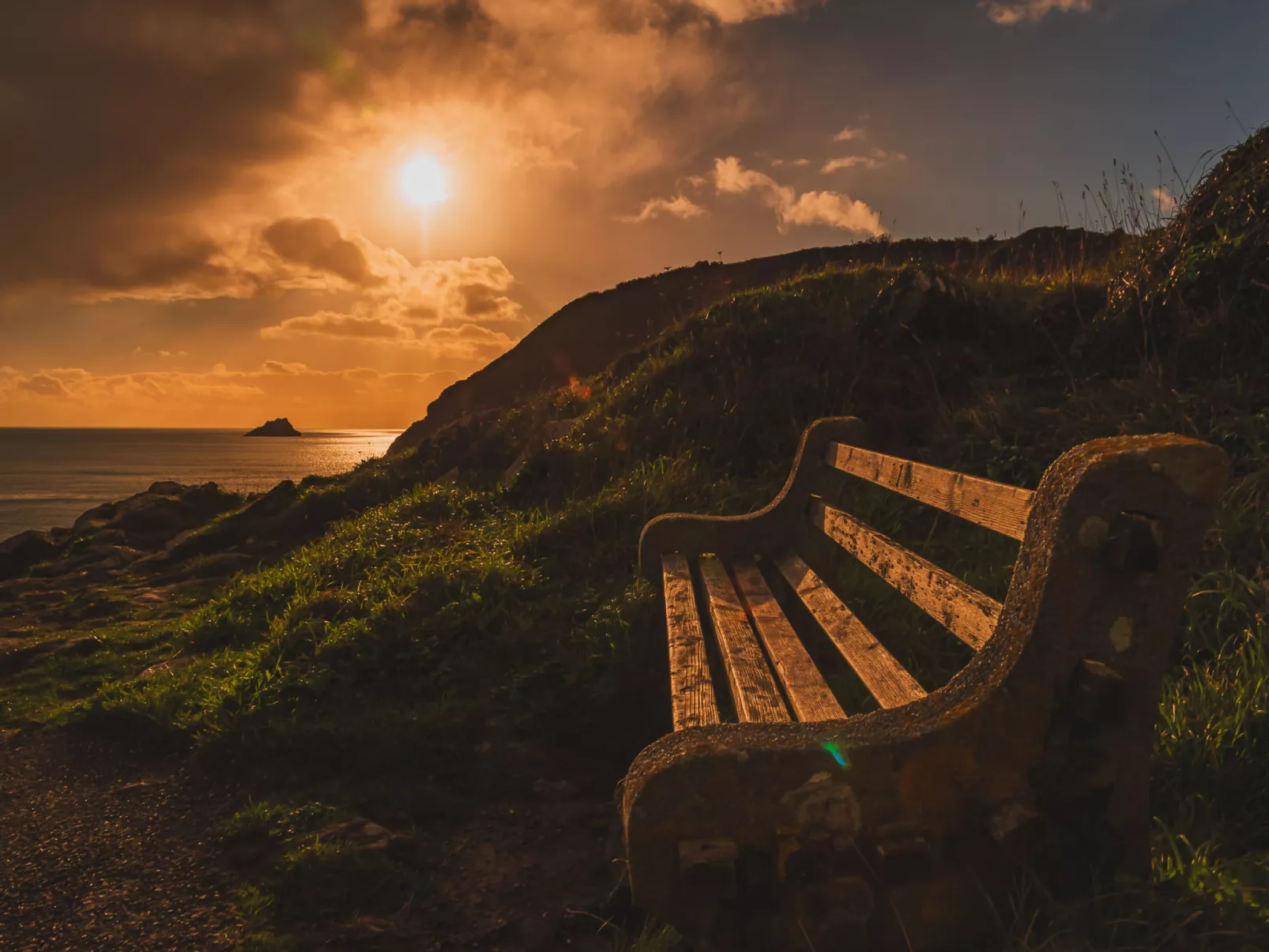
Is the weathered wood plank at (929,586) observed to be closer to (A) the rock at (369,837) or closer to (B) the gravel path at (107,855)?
(A) the rock at (369,837)

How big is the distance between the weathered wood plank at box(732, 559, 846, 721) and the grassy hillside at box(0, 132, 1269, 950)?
0.59 meters

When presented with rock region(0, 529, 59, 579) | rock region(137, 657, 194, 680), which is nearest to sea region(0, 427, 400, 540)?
rock region(0, 529, 59, 579)

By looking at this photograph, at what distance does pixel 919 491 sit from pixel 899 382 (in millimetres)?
4224

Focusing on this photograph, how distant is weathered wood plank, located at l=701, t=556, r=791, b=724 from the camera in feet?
7.03

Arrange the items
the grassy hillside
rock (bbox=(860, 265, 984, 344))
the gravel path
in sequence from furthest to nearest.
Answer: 1. rock (bbox=(860, 265, 984, 344))
2. the gravel path
3. the grassy hillside

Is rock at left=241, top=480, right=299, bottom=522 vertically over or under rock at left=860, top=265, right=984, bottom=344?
under

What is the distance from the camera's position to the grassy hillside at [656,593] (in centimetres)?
244

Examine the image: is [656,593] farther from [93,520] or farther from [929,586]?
[93,520]

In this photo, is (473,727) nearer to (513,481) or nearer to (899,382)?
(513,481)

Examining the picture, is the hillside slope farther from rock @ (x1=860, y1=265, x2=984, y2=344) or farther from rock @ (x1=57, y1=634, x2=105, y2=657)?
rock @ (x1=57, y1=634, x2=105, y2=657)

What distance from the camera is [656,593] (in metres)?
4.24

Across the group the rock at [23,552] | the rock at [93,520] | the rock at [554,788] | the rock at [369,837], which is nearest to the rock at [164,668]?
the rock at [369,837]

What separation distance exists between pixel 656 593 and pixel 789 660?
178cm

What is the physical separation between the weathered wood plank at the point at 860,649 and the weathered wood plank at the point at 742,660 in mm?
257
